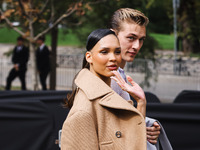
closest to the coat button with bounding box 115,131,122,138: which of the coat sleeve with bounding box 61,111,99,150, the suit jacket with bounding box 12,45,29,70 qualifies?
the coat sleeve with bounding box 61,111,99,150

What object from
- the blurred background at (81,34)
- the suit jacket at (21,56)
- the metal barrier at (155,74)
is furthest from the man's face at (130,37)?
the suit jacket at (21,56)

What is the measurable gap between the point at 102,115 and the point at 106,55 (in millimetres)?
346

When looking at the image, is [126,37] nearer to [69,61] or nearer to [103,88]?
[103,88]

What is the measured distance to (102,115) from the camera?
6.54 ft

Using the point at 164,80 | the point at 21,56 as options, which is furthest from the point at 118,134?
the point at 164,80

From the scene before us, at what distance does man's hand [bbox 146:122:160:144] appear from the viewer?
238 centimetres

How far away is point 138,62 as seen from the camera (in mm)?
12281

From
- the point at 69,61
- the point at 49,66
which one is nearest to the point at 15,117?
the point at 49,66

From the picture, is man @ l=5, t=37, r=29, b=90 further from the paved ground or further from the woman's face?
the woman's face

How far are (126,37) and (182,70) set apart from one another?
523 inches

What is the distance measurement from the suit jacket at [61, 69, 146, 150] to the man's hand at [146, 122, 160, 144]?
37 cm

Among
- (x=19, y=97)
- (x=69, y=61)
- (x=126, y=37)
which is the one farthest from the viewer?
(x=69, y=61)

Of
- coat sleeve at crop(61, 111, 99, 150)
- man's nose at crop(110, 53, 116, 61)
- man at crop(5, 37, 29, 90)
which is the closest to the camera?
coat sleeve at crop(61, 111, 99, 150)

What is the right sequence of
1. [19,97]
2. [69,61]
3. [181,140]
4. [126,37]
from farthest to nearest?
[69,61]
[19,97]
[181,140]
[126,37]
